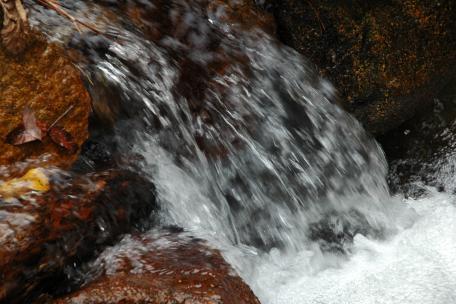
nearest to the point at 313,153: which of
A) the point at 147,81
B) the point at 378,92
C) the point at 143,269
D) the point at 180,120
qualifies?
the point at 378,92

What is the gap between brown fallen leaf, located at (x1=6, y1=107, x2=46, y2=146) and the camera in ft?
8.70

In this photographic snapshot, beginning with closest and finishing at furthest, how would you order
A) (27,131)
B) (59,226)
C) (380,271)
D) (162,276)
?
(162,276) < (59,226) < (27,131) < (380,271)

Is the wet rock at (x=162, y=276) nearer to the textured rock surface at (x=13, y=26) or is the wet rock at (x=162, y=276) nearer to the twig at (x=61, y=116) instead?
the twig at (x=61, y=116)

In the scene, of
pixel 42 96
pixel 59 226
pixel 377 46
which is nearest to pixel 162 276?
pixel 59 226

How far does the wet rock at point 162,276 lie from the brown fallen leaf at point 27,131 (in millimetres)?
637

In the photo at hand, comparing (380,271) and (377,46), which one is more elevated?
(377,46)

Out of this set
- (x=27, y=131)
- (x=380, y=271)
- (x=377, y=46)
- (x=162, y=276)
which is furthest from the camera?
(x=377, y=46)

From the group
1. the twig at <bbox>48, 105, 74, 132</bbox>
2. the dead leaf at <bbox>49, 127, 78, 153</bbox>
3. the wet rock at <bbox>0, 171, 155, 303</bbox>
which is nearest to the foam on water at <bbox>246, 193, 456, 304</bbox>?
the wet rock at <bbox>0, 171, 155, 303</bbox>

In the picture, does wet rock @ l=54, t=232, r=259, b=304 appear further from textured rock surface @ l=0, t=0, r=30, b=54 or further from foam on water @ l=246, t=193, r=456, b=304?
textured rock surface @ l=0, t=0, r=30, b=54

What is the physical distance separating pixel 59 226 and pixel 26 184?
234 millimetres

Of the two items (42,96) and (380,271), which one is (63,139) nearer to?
(42,96)

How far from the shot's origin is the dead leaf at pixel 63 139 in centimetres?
274

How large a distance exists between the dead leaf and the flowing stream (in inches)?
13.0

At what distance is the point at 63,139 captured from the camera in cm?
276
